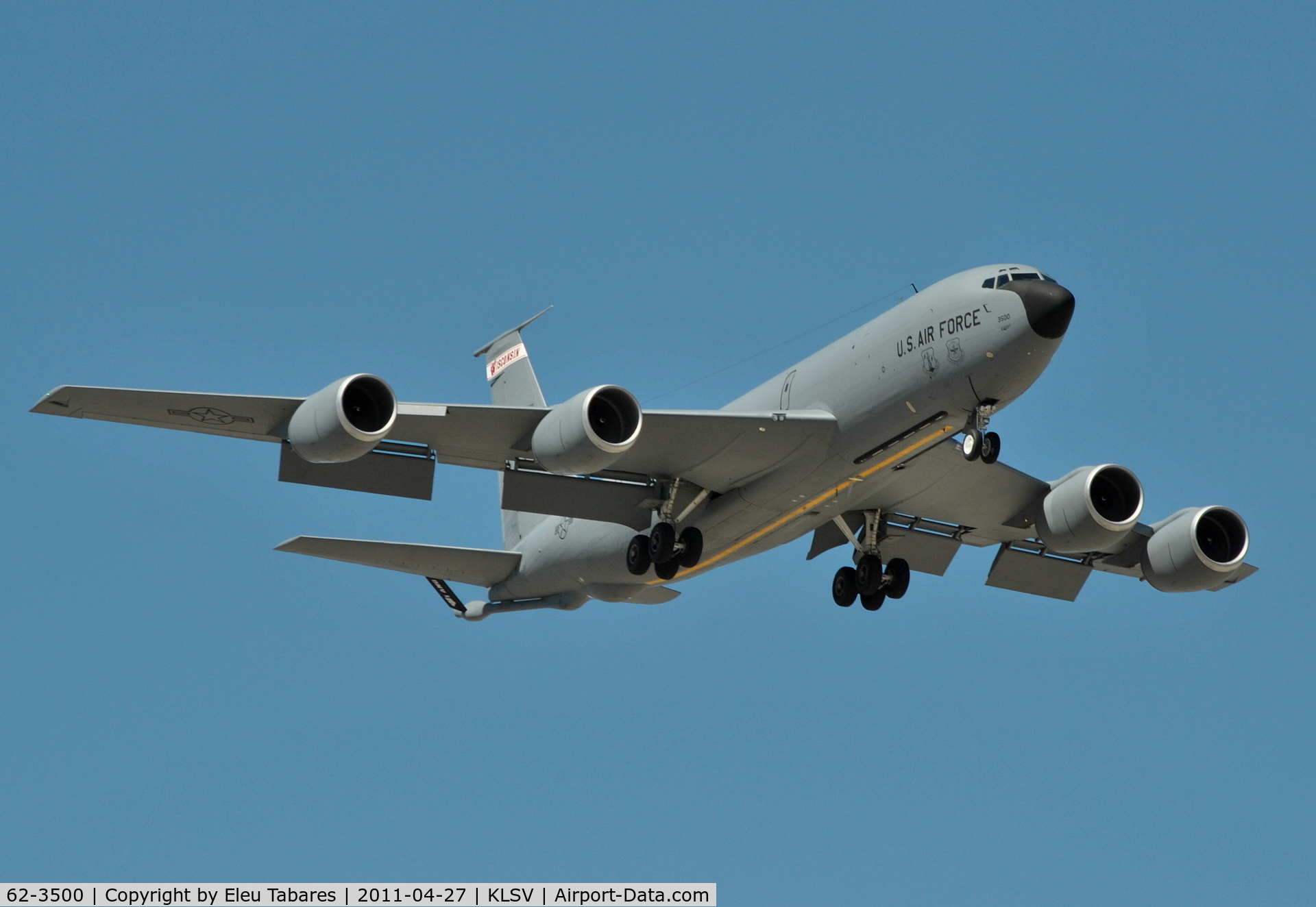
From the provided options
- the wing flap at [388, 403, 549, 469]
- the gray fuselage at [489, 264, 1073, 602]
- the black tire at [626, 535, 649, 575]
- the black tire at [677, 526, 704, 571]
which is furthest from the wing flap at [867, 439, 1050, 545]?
the wing flap at [388, 403, 549, 469]

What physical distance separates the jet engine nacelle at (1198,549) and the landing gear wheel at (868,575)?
19.3 ft

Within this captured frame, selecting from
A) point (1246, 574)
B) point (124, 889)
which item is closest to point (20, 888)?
point (124, 889)

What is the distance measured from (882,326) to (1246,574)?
11.2m

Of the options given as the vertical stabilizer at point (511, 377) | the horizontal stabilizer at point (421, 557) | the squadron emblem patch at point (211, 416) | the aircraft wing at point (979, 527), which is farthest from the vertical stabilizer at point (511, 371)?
the squadron emblem patch at point (211, 416)

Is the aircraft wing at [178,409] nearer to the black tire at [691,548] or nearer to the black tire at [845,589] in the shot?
the black tire at [691,548]

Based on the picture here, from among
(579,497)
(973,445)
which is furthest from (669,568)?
(973,445)

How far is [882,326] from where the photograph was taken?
91.0ft

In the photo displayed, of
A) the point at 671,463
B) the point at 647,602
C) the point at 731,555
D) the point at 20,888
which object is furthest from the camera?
the point at 647,602

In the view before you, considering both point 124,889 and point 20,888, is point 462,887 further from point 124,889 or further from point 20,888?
point 20,888

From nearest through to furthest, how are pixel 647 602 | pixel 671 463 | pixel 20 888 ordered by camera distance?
1. pixel 20 888
2. pixel 671 463
3. pixel 647 602

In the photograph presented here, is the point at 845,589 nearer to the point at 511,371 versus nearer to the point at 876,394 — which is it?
the point at 876,394

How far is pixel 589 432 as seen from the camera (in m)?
25.8

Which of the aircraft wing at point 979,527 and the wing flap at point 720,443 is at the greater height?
the aircraft wing at point 979,527

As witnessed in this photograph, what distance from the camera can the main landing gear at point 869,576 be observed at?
3222 centimetres
